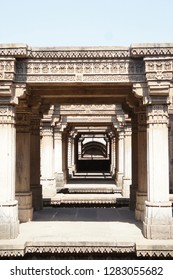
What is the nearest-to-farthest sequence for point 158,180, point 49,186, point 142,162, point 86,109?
1. point 158,180
2. point 142,162
3. point 86,109
4. point 49,186

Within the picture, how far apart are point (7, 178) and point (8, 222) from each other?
0.85 m

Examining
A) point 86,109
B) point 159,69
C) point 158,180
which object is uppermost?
point 86,109

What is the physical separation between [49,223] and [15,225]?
1.61m

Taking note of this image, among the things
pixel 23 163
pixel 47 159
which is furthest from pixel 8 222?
pixel 47 159

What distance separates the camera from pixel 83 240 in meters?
7.31

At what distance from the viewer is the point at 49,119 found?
1617 cm

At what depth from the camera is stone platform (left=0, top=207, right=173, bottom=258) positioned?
7082 millimetres

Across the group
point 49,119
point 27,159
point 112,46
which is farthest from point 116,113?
point 112,46

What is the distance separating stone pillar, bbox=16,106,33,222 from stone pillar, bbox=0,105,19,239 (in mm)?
1762

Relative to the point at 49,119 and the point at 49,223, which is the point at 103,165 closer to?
the point at 49,119

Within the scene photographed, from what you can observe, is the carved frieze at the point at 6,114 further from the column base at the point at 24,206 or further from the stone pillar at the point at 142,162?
the stone pillar at the point at 142,162

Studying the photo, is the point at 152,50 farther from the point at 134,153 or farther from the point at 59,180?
the point at 59,180

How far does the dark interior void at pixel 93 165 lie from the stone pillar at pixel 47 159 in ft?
62.5

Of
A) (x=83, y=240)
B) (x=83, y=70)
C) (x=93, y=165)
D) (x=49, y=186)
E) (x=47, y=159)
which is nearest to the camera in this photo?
(x=83, y=240)
